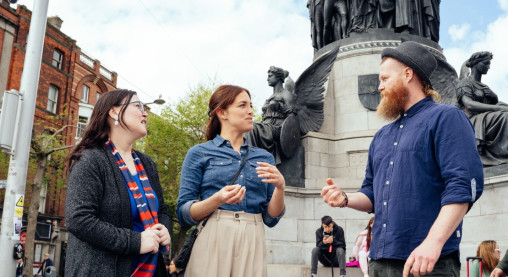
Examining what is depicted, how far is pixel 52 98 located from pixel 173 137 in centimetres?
1100

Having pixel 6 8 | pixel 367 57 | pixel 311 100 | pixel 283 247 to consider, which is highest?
pixel 6 8

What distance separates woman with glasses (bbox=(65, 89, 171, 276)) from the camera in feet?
8.57

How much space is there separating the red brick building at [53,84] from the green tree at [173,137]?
5.09 meters

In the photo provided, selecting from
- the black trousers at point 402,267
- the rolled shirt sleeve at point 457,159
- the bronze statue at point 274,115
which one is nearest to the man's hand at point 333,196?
the black trousers at point 402,267

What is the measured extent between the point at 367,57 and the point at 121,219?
9847 millimetres

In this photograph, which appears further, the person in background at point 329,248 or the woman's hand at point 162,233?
the person in background at point 329,248

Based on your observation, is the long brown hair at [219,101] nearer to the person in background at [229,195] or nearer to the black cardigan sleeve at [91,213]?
the person in background at [229,195]

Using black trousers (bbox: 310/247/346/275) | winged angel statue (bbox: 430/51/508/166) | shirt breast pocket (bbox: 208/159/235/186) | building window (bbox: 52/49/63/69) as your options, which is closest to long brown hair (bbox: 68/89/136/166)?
shirt breast pocket (bbox: 208/159/235/186)

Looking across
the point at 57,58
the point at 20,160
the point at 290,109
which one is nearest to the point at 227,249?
the point at 20,160

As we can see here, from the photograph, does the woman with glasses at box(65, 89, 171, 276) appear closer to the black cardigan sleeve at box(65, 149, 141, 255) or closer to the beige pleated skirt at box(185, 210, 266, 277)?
the black cardigan sleeve at box(65, 149, 141, 255)

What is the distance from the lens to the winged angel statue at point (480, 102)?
8648mm

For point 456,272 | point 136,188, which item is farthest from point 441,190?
point 136,188

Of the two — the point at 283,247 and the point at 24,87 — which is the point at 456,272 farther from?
the point at 24,87

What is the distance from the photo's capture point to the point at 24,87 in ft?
27.2
